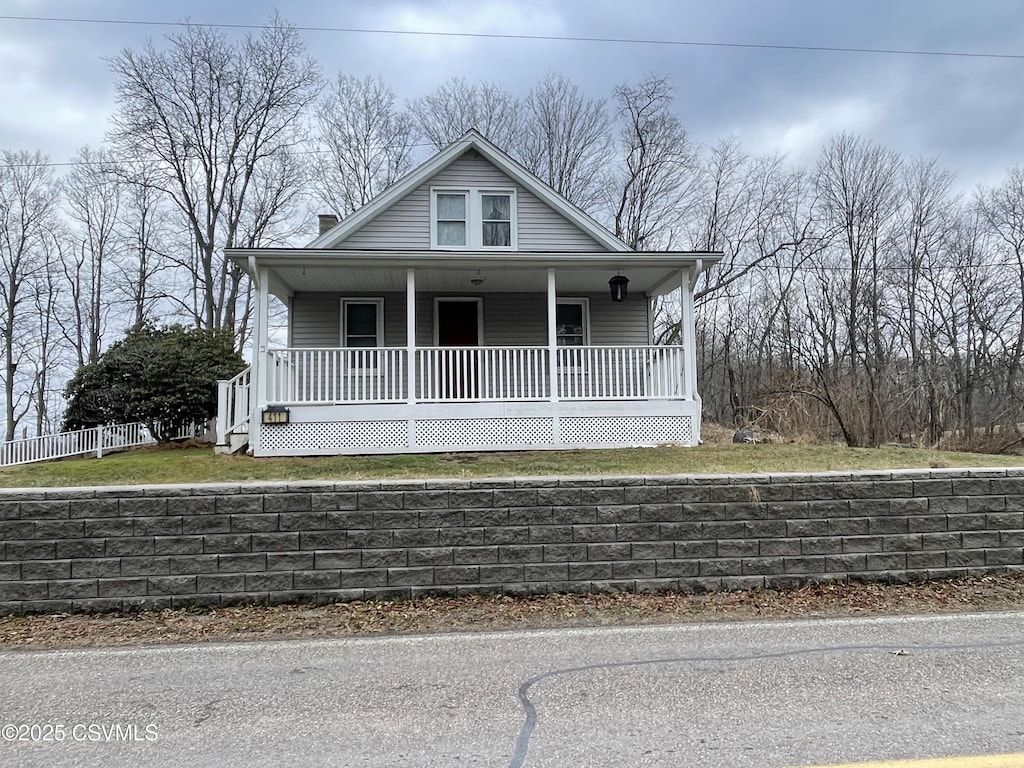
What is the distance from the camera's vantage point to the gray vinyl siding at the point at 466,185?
13.7 meters

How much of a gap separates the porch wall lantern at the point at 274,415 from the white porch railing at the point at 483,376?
0.23 m

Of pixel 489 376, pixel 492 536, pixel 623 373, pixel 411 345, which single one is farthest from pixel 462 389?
pixel 492 536

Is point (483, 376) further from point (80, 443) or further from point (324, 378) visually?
point (80, 443)

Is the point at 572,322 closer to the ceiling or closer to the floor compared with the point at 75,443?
closer to the ceiling

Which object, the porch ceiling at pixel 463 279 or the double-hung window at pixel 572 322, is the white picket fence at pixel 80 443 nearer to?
the porch ceiling at pixel 463 279

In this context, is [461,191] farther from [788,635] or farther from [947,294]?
[947,294]

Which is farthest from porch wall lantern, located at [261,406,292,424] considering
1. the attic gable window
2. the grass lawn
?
the attic gable window

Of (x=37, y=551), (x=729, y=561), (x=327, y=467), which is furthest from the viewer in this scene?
(x=327, y=467)

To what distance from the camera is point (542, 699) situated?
343cm

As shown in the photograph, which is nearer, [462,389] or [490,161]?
[462,389]

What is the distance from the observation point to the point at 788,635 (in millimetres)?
4395

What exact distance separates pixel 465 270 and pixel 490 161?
3684mm

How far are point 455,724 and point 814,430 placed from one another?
13.4 meters

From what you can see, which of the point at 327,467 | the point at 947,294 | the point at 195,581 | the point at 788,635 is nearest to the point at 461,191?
the point at 327,467
